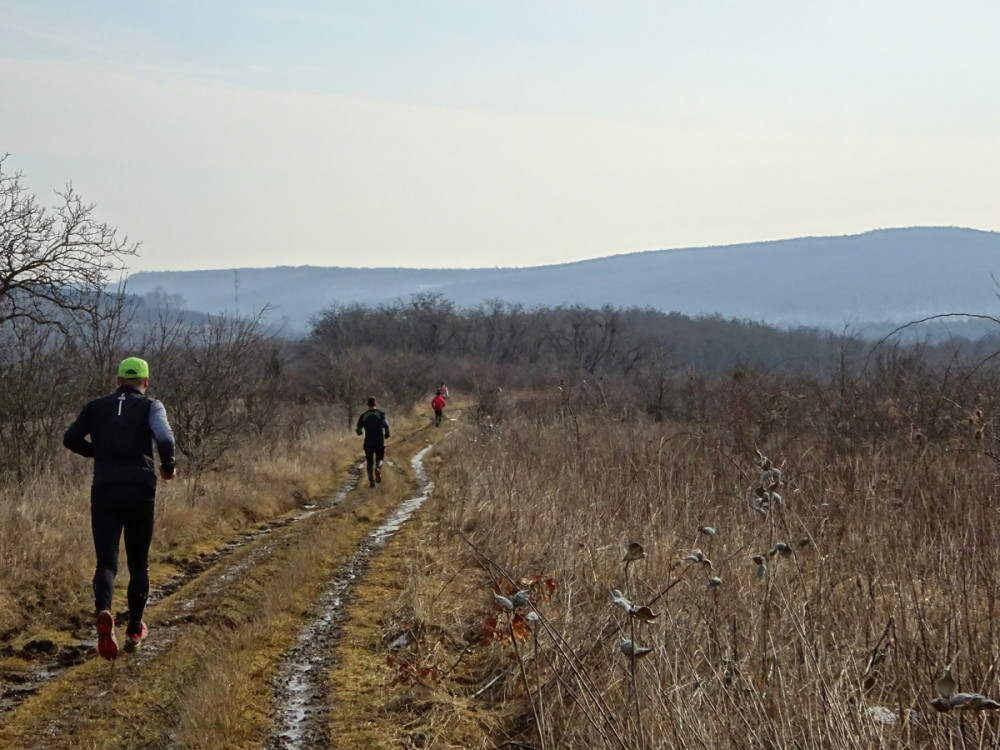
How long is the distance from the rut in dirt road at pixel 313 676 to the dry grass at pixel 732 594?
698 millimetres

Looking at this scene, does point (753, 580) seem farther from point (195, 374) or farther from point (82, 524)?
point (195, 374)

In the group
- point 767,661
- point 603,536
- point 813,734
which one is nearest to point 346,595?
point 603,536

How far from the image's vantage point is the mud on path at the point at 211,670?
16.4ft

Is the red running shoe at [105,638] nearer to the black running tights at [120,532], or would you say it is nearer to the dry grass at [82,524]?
the black running tights at [120,532]

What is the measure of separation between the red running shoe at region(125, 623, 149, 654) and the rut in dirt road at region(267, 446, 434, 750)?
1.16 metres

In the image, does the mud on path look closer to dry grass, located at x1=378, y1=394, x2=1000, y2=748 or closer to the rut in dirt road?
the rut in dirt road

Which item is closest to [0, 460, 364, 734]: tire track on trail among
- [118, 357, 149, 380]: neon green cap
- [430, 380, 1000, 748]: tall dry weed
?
[118, 357, 149, 380]: neon green cap

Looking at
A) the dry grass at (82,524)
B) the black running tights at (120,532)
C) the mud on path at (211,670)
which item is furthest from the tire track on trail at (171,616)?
the black running tights at (120,532)

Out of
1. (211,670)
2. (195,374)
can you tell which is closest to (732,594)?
(211,670)

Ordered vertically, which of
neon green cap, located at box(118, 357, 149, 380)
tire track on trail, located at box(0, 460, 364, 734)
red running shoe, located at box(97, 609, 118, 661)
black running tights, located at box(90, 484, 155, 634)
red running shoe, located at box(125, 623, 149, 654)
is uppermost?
neon green cap, located at box(118, 357, 149, 380)

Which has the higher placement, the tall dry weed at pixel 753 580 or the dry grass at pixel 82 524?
the tall dry weed at pixel 753 580

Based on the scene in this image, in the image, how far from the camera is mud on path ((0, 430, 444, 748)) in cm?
500

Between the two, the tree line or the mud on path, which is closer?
the mud on path

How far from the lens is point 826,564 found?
625 cm
